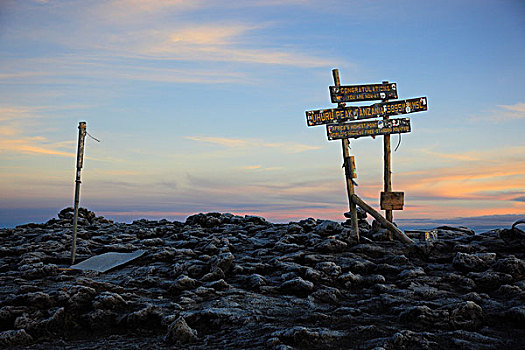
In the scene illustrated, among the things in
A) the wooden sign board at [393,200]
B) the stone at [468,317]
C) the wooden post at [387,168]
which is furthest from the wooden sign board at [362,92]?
the stone at [468,317]

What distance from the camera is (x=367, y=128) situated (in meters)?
15.2

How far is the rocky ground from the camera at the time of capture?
8.24 meters

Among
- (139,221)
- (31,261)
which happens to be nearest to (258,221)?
(139,221)

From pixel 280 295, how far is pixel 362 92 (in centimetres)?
816

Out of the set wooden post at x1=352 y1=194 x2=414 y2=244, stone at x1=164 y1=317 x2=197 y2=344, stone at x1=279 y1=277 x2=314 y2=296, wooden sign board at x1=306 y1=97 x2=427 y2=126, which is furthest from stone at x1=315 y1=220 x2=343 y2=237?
stone at x1=164 y1=317 x2=197 y2=344

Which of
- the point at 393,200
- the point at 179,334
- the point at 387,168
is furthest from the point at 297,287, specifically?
the point at 387,168

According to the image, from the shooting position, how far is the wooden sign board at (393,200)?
50.2ft

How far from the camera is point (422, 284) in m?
11.3

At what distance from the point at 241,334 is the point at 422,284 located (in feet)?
17.8

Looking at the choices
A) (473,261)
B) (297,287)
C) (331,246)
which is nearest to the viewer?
(297,287)

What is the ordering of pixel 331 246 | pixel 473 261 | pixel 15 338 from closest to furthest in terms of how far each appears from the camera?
pixel 15 338, pixel 473 261, pixel 331 246

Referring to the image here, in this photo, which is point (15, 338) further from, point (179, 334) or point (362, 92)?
point (362, 92)

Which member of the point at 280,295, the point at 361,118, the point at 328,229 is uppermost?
the point at 361,118

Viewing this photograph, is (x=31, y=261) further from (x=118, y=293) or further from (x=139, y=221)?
(x=139, y=221)
